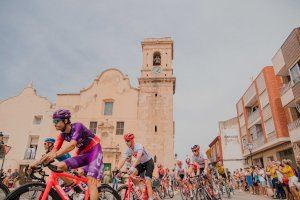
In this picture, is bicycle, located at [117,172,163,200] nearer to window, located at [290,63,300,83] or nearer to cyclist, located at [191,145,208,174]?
cyclist, located at [191,145,208,174]

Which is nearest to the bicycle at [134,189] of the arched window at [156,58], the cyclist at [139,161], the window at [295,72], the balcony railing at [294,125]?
the cyclist at [139,161]

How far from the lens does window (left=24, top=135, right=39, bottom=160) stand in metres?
29.1

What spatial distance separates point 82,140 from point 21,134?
99.1 feet

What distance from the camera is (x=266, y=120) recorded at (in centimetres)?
2564

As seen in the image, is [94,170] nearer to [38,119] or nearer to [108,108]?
[108,108]

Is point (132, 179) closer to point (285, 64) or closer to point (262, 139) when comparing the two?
point (285, 64)

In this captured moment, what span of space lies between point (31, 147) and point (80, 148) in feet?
96.8

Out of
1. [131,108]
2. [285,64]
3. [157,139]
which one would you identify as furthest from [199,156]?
[131,108]

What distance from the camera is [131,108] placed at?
30.6m

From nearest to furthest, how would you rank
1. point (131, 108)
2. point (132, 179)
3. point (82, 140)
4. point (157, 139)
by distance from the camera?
1. point (82, 140)
2. point (132, 179)
3. point (157, 139)
4. point (131, 108)

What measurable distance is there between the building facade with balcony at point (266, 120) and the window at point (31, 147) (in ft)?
80.2

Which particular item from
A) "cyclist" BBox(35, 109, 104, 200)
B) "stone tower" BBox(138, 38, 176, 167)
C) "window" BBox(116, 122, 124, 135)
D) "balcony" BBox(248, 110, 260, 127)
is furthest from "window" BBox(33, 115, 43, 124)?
"cyclist" BBox(35, 109, 104, 200)

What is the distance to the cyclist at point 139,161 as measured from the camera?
18.8 feet

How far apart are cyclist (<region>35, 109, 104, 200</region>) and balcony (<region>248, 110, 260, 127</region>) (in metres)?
27.4
